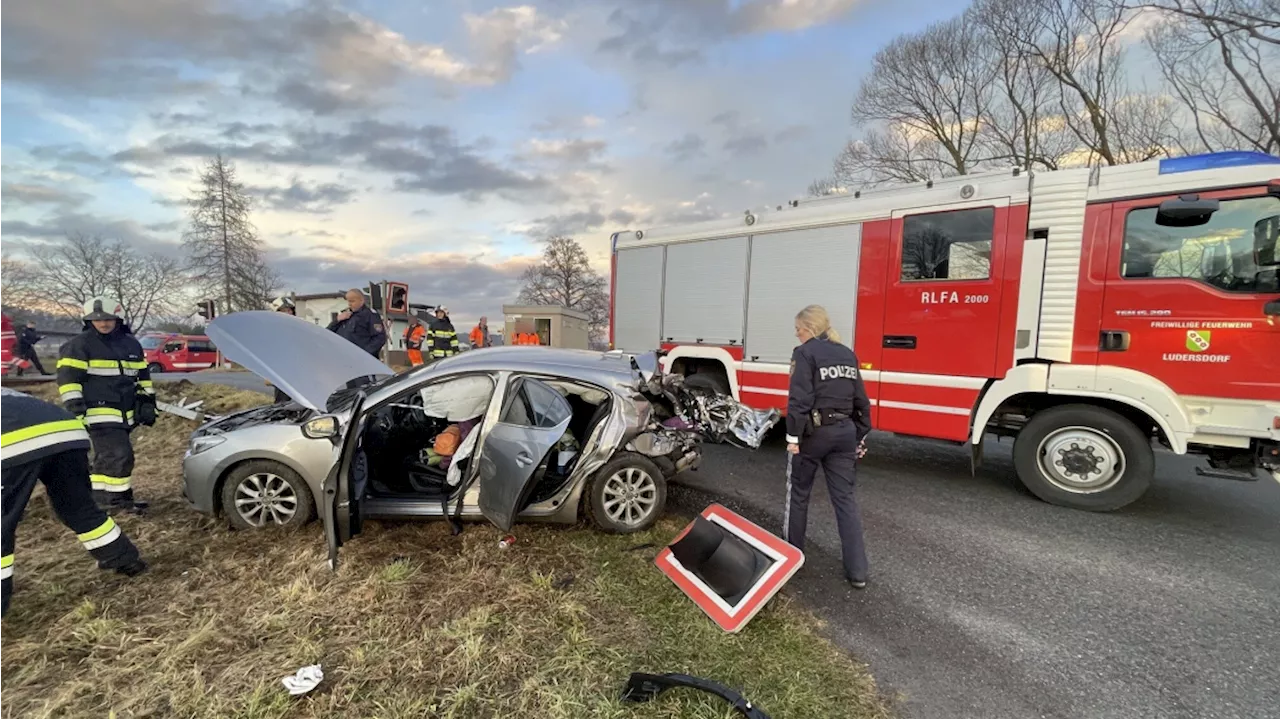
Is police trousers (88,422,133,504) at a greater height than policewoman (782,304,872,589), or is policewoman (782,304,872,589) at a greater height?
policewoman (782,304,872,589)

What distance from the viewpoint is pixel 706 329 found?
725cm

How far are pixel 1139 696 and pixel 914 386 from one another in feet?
11.1

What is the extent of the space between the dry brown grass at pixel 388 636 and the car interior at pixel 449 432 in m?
0.41

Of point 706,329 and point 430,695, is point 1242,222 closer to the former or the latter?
point 706,329

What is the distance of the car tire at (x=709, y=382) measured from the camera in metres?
7.19

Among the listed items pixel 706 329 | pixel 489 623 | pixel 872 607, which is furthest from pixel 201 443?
pixel 706 329

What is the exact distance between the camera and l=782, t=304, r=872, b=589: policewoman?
345 centimetres

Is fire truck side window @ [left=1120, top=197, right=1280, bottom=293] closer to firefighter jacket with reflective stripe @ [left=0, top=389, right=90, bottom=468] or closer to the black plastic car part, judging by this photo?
the black plastic car part

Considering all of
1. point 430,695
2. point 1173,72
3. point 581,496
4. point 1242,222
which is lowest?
point 430,695

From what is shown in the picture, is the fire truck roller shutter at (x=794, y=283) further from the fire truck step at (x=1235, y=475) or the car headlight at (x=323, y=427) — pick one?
the car headlight at (x=323, y=427)

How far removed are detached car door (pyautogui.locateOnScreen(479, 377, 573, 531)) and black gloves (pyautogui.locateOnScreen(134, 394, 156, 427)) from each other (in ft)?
10.5

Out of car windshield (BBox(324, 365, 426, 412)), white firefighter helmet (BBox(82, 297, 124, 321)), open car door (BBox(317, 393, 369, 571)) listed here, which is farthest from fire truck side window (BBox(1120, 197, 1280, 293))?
white firefighter helmet (BBox(82, 297, 124, 321))

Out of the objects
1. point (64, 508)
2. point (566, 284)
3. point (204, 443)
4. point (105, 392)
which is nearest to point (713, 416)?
point (204, 443)

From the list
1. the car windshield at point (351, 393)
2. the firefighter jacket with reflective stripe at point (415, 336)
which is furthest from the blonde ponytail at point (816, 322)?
the firefighter jacket with reflective stripe at point (415, 336)
